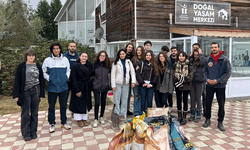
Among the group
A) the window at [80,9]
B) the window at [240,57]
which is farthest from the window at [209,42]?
the window at [80,9]

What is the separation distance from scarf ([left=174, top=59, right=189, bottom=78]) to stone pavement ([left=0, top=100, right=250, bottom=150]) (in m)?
1.23

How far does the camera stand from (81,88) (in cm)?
470

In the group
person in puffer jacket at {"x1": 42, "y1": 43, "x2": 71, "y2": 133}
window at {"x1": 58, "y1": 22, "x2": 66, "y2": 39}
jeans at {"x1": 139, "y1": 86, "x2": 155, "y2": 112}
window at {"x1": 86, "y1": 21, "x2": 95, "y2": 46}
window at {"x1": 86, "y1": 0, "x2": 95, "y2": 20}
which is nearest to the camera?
person in puffer jacket at {"x1": 42, "y1": 43, "x2": 71, "y2": 133}

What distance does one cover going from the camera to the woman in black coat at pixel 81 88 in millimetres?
4641

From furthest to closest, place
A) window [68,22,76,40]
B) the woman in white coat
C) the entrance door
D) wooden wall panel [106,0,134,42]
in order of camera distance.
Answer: window [68,22,76,40] < wooden wall panel [106,0,134,42] < the entrance door < the woman in white coat

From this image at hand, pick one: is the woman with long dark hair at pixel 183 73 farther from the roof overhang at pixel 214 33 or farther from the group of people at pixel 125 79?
the roof overhang at pixel 214 33

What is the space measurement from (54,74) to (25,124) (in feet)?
3.74

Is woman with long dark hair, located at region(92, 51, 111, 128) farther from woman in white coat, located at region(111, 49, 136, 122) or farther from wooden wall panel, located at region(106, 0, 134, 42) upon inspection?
wooden wall panel, located at region(106, 0, 134, 42)

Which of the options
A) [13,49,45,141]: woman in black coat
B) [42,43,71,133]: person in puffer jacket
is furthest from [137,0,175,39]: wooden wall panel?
[13,49,45,141]: woman in black coat

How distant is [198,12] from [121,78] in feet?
20.3

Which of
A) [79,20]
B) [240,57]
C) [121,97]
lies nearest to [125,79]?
[121,97]

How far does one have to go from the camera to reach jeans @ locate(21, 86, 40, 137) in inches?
161

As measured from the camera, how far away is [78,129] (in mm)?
4691

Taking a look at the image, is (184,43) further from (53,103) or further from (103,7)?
Result: (103,7)
